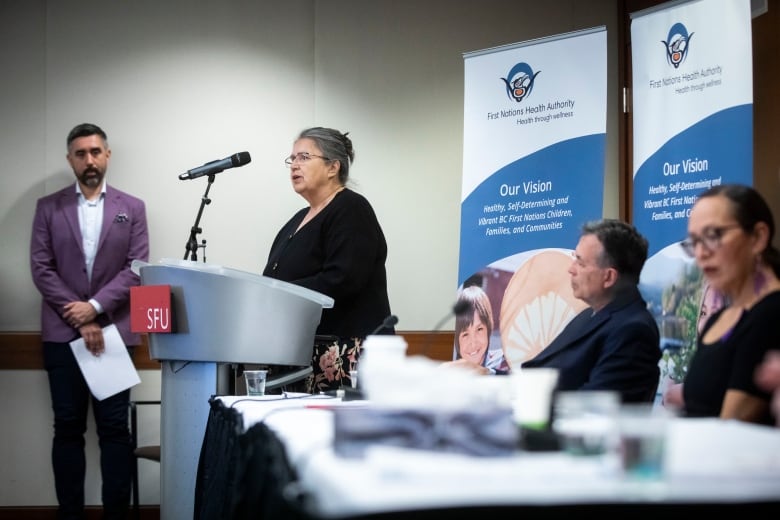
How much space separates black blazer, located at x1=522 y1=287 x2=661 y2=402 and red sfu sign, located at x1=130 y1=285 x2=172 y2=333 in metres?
1.10

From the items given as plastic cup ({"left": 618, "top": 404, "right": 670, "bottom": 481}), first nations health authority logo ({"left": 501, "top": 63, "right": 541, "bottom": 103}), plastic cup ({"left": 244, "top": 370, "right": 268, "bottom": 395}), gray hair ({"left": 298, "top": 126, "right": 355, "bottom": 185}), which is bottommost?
plastic cup ({"left": 244, "top": 370, "right": 268, "bottom": 395})

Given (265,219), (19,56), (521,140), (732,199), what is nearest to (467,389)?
(732,199)

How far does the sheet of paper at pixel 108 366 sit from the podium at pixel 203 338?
1952 mm

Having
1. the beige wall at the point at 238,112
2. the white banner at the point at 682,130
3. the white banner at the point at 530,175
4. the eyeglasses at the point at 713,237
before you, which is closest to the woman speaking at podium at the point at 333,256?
the white banner at the point at 530,175

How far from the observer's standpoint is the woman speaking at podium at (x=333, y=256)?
11.4 feet

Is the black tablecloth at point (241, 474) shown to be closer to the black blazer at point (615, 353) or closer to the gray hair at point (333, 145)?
the black blazer at point (615, 353)

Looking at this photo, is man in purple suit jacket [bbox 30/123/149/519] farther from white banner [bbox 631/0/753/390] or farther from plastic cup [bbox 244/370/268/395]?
white banner [bbox 631/0/753/390]

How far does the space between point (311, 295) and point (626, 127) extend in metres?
3.18

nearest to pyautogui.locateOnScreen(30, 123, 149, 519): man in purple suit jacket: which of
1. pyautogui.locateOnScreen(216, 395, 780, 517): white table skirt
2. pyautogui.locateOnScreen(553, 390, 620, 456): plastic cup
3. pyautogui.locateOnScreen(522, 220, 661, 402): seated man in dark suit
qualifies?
pyautogui.locateOnScreen(522, 220, 661, 402): seated man in dark suit

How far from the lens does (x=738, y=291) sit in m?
2.03

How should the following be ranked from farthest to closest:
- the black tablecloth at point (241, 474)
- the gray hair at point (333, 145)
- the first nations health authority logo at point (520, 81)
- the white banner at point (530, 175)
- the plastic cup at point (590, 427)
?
the first nations health authority logo at point (520, 81) → the white banner at point (530, 175) → the gray hair at point (333, 145) → the black tablecloth at point (241, 474) → the plastic cup at point (590, 427)

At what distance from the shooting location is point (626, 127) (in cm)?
565

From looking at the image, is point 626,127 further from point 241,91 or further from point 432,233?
point 241,91

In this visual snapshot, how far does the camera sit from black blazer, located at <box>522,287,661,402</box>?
2.49m
